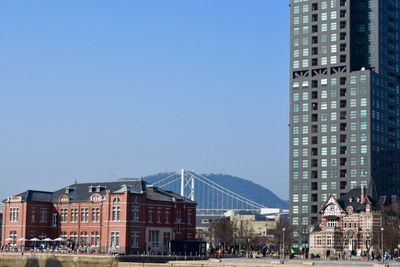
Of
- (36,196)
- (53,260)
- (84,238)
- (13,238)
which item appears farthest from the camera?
(36,196)

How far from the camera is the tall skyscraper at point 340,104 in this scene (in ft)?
618

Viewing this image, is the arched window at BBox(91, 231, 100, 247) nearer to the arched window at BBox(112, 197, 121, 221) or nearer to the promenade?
the arched window at BBox(112, 197, 121, 221)

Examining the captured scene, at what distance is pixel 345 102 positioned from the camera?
19088 centimetres

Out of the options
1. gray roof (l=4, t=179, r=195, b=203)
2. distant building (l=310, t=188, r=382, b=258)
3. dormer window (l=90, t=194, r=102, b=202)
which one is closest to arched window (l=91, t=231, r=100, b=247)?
dormer window (l=90, t=194, r=102, b=202)

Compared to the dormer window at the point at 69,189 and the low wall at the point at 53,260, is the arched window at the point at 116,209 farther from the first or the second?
the low wall at the point at 53,260

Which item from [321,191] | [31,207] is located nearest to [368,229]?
[321,191]

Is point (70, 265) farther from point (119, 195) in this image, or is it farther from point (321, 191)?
point (321, 191)

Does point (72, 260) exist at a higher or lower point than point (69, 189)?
lower

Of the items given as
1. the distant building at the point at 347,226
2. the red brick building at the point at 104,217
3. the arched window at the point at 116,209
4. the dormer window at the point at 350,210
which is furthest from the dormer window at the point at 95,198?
the dormer window at the point at 350,210

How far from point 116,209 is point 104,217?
307 cm

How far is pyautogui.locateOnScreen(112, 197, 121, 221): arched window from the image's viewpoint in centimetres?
13012

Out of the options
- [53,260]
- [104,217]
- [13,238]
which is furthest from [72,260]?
[13,238]

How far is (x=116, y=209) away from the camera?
429 ft

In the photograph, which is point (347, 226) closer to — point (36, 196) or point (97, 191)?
point (97, 191)
